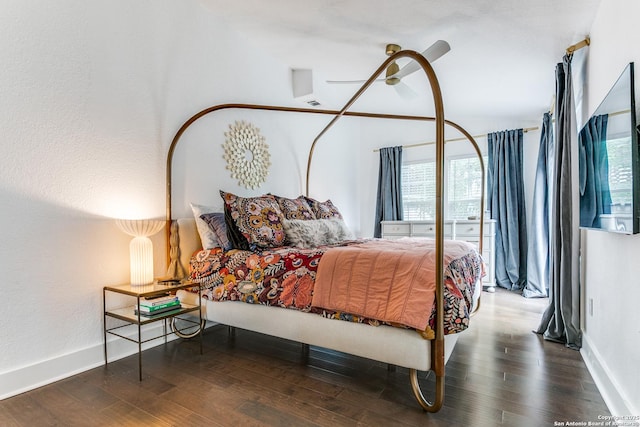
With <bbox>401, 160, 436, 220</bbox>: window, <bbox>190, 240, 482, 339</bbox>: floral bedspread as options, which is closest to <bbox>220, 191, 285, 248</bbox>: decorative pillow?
<bbox>190, 240, 482, 339</bbox>: floral bedspread

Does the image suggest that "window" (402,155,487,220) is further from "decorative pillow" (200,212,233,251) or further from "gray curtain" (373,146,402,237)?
"decorative pillow" (200,212,233,251)

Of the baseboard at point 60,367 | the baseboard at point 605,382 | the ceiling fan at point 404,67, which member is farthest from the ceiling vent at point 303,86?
the baseboard at point 605,382

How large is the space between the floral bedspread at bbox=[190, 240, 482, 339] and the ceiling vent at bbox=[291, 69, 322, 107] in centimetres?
243

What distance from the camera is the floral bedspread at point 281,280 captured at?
1762 millimetres

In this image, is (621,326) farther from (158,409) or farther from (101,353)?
(101,353)

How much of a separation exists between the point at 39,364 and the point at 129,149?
1493mm

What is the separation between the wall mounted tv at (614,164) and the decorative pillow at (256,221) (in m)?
2.09

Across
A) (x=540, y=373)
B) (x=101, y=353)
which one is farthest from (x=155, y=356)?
(x=540, y=373)

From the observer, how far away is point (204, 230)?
2.79 meters

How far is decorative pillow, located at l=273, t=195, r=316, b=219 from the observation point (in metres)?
3.22

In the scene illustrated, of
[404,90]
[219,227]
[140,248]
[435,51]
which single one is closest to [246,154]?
[219,227]

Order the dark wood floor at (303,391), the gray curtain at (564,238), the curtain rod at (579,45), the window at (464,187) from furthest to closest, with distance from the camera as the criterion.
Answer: the window at (464,187), the gray curtain at (564,238), the curtain rod at (579,45), the dark wood floor at (303,391)

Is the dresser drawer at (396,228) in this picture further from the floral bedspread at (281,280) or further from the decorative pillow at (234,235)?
the decorative pillow at (234,235)

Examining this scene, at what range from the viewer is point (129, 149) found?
2.51 m
